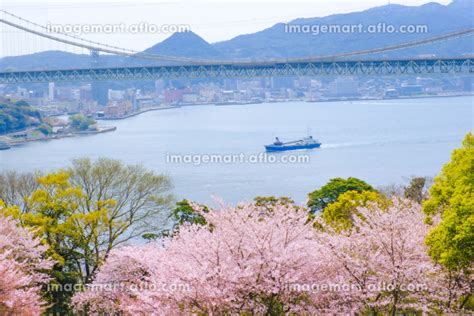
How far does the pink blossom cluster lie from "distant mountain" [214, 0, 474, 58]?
67.3m

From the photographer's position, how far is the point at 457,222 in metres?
7.14

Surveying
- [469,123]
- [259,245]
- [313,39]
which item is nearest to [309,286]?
[259,245]

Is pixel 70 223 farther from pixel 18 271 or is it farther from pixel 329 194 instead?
pixel 329 194

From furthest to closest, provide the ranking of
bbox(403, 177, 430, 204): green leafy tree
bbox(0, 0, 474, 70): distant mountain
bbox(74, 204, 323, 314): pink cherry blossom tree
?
bbox(0, 0, 474, 70): distant mountain, bbox(403, 177, 430, 204): green leafy tree, bbox(74, 204, 323, 314): pink cherry blossom tree

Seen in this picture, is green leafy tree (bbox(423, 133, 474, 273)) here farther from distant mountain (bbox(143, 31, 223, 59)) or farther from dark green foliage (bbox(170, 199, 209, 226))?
distant mountain (bbox(143, 31, 223, 59))

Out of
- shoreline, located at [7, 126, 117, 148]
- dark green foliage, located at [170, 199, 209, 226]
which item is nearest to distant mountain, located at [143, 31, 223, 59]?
shoreline, located at [7, 126, 117, 148]

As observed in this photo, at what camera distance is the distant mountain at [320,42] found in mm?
72062

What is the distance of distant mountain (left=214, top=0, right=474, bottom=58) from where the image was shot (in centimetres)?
7988

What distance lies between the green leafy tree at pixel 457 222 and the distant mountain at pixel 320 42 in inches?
2381

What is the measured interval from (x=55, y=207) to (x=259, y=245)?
14.9 feet

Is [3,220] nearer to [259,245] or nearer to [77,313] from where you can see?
[77,313]

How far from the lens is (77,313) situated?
10.8 metres

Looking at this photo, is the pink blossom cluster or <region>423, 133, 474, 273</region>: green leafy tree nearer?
the pink blossom cluster

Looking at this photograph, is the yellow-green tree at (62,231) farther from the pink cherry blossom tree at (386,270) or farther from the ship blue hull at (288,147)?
the ship blue hull at (288,147)
